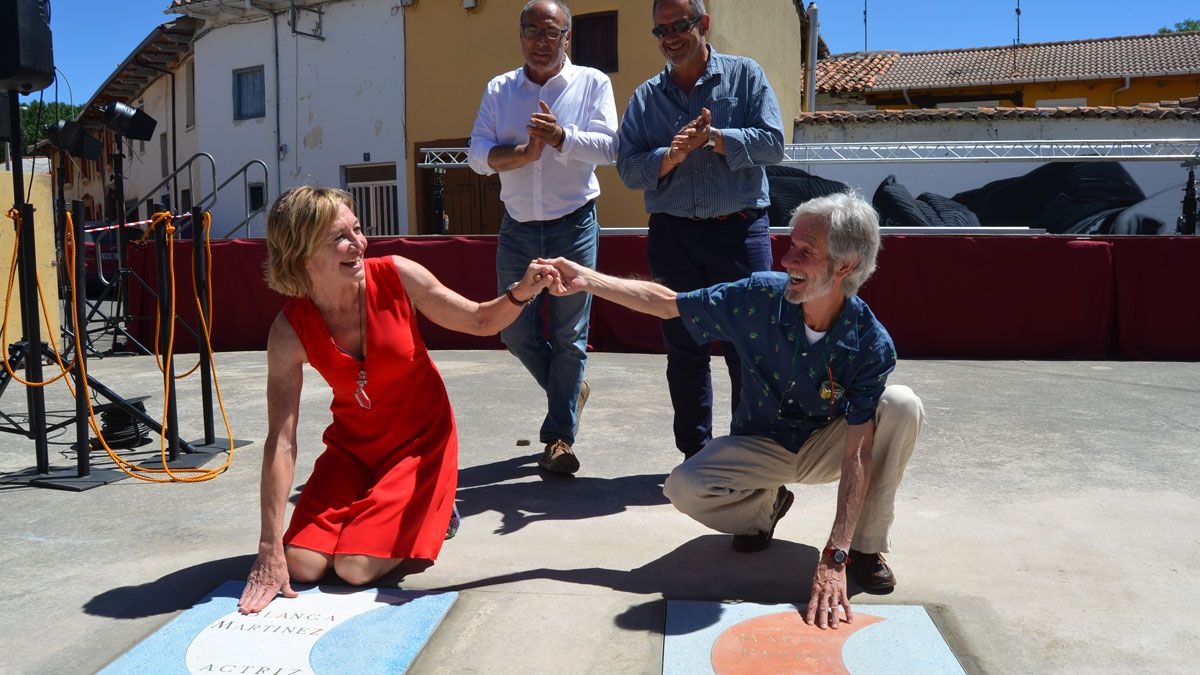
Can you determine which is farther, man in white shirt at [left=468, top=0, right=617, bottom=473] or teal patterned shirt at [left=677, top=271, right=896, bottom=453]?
man in white shirt at [left=468, top=0, right=617, bottom=473]

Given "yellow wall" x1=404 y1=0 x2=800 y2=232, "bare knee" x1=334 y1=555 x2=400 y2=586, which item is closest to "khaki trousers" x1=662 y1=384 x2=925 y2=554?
"bare knee" x1=334 y1=555 x2=400 y2=586

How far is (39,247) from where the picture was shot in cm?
880

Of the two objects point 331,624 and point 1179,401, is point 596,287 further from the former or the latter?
point 1179,401

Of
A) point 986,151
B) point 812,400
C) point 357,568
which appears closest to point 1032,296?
point 812,400

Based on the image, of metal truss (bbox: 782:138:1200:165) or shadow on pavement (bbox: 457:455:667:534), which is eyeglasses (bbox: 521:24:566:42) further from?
metal truss (bbox: 782:138:1200:165)

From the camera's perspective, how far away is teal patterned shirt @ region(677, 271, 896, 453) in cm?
271

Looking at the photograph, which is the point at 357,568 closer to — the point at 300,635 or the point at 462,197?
the point at 300,635

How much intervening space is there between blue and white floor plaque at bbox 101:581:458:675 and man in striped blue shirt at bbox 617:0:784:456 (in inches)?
60.2

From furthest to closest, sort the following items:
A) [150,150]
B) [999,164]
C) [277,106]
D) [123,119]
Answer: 1. [150,150]
2. [277,106]
3. [999,164]
4. [123,119]

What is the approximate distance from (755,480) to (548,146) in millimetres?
1803

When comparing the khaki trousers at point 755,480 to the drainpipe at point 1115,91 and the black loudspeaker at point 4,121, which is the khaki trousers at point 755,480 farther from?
the drainpipe at point 1115,91

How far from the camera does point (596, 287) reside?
9.70ft

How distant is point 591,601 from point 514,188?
1.96 meters

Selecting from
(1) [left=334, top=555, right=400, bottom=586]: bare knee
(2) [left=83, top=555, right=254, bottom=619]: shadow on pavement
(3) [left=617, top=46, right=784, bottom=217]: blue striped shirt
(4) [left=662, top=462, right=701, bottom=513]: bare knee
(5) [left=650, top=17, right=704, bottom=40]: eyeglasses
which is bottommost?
(2) [left=83, top=555, right=254, bottom=619]: shadow on pavement
